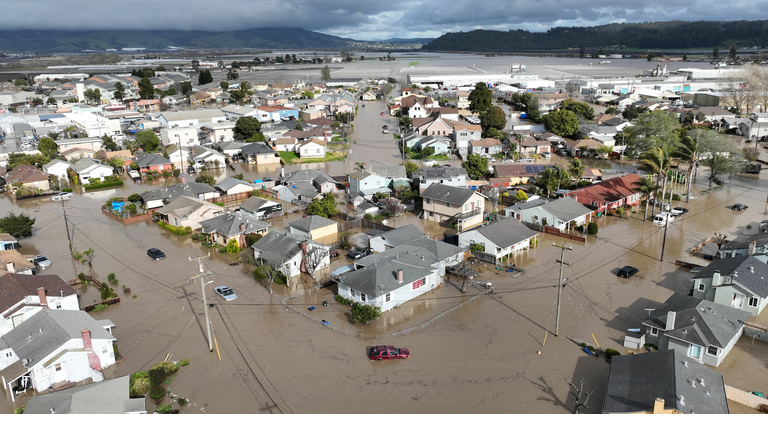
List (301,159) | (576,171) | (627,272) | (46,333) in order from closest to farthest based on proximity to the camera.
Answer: (46,333) < (627,272) < (576,171) < (301,159)

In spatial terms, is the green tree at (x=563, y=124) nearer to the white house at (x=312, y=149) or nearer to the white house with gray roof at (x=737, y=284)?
the white house at (x=312, y=149)

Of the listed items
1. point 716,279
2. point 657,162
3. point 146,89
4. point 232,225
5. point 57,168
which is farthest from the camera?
point 146,89

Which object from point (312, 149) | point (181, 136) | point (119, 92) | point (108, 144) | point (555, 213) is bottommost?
point (555, 213)

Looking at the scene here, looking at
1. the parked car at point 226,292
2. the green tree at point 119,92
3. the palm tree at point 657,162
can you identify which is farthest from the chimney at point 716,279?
the green tree at point 119,92

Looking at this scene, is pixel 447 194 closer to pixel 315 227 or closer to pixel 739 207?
pixel 315 227

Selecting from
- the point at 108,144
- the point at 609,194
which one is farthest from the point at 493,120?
the point at 108,144

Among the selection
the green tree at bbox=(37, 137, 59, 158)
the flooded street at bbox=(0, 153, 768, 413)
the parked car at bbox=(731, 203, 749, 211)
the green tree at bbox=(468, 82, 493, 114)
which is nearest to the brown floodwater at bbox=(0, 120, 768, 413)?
the flooded street at bbox=(0, 153, 768, 413)

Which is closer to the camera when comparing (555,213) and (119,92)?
(555,213)
